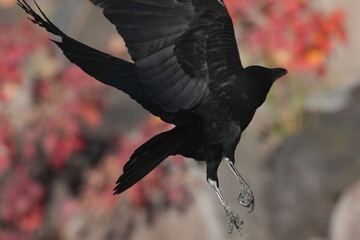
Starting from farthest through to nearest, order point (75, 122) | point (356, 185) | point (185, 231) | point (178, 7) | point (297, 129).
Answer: point (75, 122), point (297, 129), point (185, 231), point (356, 185), point (178, 7)

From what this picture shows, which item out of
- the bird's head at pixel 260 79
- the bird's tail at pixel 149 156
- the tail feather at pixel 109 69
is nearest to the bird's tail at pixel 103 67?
the tail feather at pixel 109 69

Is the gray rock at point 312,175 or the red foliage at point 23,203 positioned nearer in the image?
the gray rock at point 312,175

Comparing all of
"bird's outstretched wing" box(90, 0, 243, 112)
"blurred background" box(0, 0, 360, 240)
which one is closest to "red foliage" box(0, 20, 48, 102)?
"blurred background" box(0, 0, 360, 240)

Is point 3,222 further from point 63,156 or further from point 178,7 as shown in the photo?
point 178,7

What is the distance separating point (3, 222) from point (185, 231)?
2070mm

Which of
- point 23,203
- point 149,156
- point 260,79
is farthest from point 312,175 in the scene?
point 149,156

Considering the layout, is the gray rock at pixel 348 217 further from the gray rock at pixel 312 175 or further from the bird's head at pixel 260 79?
the bird's head at pixel 260 79

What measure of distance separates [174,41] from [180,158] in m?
3.52

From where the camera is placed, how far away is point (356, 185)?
226 inches

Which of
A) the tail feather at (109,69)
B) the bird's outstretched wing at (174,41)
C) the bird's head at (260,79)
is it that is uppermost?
the tail feather at (109,69)

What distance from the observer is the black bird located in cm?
292

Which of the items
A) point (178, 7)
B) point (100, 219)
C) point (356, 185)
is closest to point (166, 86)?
point (178, 7)

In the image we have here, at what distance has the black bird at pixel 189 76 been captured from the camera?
292cm

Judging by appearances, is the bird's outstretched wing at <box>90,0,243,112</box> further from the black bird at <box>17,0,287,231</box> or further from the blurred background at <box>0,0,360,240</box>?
the blurred background at <box>0,0,360,240</box>
